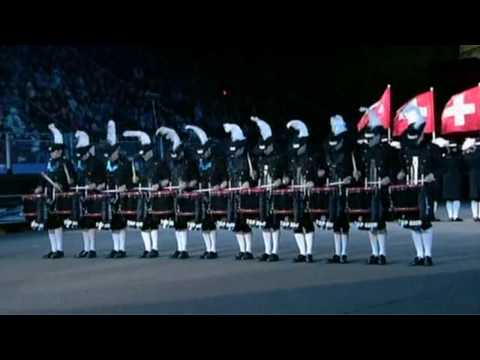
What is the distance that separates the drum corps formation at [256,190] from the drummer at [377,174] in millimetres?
16

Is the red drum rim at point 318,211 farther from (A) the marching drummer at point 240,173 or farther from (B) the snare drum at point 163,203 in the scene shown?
(B) the snare drum at point 163,203

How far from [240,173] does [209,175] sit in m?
0.59

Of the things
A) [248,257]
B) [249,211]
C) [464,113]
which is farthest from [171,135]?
[464,113]

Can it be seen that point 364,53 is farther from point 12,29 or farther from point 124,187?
point 12,29

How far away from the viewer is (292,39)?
30.3 feet

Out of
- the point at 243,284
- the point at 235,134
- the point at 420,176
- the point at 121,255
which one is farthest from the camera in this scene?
the point at 121,255

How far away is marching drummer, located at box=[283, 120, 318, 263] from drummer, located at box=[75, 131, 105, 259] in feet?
11.5

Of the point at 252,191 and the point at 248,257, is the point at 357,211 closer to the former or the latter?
the point at 252,191

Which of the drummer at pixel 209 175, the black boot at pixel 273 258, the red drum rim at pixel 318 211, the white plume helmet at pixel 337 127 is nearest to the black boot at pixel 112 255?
the drummer at pixel 209 175

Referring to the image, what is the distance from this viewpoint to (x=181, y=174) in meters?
13.6

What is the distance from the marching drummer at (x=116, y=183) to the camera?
13938 millimetres

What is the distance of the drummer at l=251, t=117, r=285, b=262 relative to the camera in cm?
1277

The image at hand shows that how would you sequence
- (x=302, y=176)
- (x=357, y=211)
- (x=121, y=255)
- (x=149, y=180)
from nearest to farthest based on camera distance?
(x=357, y=211) → (x=302, y=176) → (x=149, y=180) → (x=121, y=255)
